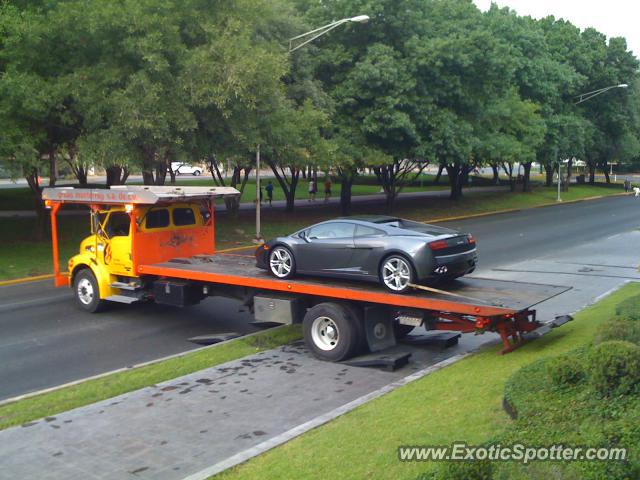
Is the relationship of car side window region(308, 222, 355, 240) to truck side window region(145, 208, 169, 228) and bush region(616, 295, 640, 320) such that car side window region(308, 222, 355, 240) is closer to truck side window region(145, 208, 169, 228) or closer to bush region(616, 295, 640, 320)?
truck side window region(145, 208, 169, 228)

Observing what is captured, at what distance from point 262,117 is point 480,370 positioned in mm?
14599

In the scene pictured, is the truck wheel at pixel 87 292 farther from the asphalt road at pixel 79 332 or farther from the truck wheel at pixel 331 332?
the truck wheel at pixel 331 332

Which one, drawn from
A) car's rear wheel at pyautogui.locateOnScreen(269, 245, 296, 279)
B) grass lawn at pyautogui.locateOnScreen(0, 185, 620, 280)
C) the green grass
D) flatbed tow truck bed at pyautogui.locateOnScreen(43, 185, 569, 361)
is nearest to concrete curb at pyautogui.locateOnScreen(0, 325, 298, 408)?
the green grass

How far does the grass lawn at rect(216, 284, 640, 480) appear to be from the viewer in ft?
19.4

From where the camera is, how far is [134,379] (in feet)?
31.2

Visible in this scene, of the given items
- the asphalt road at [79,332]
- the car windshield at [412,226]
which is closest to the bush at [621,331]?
the car windshield at [412,226]

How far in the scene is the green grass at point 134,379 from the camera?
8.38 meters

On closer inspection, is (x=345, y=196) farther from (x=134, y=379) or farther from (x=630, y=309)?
(x=630, y=309)

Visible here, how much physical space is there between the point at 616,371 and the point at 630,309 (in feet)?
10.3

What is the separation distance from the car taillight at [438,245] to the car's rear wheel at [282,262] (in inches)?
96.3

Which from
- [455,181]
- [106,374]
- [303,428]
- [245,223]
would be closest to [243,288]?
[106,374]

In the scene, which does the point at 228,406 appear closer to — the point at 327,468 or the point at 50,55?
the point at 327,468

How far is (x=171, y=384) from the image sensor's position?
9.27 metres

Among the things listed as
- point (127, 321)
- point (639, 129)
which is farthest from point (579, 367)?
point (639, 129)
